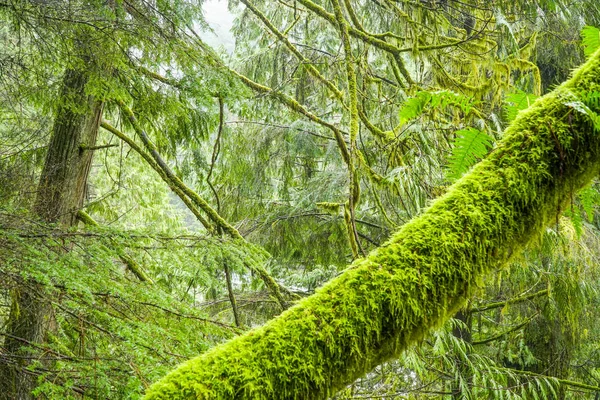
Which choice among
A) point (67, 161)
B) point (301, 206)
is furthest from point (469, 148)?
point (301, 206)

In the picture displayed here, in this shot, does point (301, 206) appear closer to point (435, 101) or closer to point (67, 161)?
point (67, 161)

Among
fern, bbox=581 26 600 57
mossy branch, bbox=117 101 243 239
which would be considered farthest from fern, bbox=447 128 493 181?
mossy branch, bbox=117 101 243 239

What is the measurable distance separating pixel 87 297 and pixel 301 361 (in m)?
1.89

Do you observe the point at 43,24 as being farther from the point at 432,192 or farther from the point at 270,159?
the point at 270,159

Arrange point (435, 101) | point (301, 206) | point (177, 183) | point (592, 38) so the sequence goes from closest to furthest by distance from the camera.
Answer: point (592, 38) → point (435, 101) → point (177, 183) → point (301, 206)

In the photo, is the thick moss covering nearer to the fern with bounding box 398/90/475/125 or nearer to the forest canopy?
the forest canopy

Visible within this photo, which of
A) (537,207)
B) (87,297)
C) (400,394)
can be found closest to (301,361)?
(537,207)

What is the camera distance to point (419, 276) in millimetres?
1088

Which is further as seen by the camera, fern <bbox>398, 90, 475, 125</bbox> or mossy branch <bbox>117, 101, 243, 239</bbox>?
mossy branch <bbox>117, 101, 243, 239</bbox>

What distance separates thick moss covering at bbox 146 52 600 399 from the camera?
0.97 meters

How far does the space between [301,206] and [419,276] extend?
509 cm

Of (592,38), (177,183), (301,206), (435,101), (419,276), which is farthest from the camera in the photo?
(301,206)

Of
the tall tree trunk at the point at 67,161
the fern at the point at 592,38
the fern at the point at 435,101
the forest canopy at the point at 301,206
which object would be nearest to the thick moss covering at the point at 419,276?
the forest canopy at the point at 301,206

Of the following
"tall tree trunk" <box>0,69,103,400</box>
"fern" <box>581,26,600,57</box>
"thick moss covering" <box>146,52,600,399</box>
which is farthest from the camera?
"tall tree trunk" <box>0,69,103,400</box>
